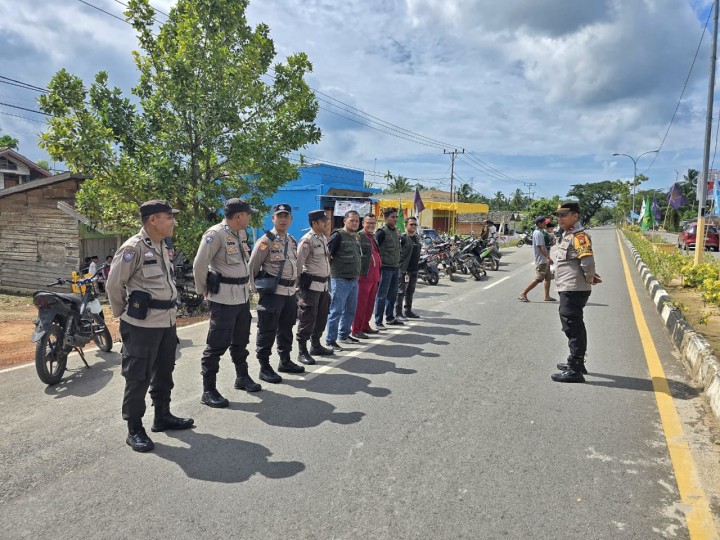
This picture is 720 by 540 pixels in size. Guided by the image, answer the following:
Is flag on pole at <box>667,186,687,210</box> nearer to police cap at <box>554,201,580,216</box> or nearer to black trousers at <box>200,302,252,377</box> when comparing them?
police cap at <box>554,201,580,216</box>

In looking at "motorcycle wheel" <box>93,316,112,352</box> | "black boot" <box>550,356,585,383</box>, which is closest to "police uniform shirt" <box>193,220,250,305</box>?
"motorcycle wheel" <box>93,316,112,352</box>

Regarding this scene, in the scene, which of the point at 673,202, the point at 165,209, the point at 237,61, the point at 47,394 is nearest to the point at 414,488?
the point at 165,209

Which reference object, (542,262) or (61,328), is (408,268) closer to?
(542,262)

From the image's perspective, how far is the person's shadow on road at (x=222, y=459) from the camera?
3000 millimetres

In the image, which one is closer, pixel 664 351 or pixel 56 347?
pixel 56 347

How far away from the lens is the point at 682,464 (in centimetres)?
320

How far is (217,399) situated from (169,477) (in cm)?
116

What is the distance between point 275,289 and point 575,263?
121 inches

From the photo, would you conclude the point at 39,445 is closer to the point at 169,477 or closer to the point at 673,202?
the point at 169,477

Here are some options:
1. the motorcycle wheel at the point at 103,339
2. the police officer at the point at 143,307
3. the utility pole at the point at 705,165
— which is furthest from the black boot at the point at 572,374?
the utility pole at the point at 705,165

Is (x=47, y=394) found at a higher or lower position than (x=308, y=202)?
lower

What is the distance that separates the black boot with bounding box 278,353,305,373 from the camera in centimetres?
498

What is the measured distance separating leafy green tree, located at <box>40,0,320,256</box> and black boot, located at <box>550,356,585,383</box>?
256 inches

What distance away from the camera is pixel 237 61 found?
9242 millimetres
